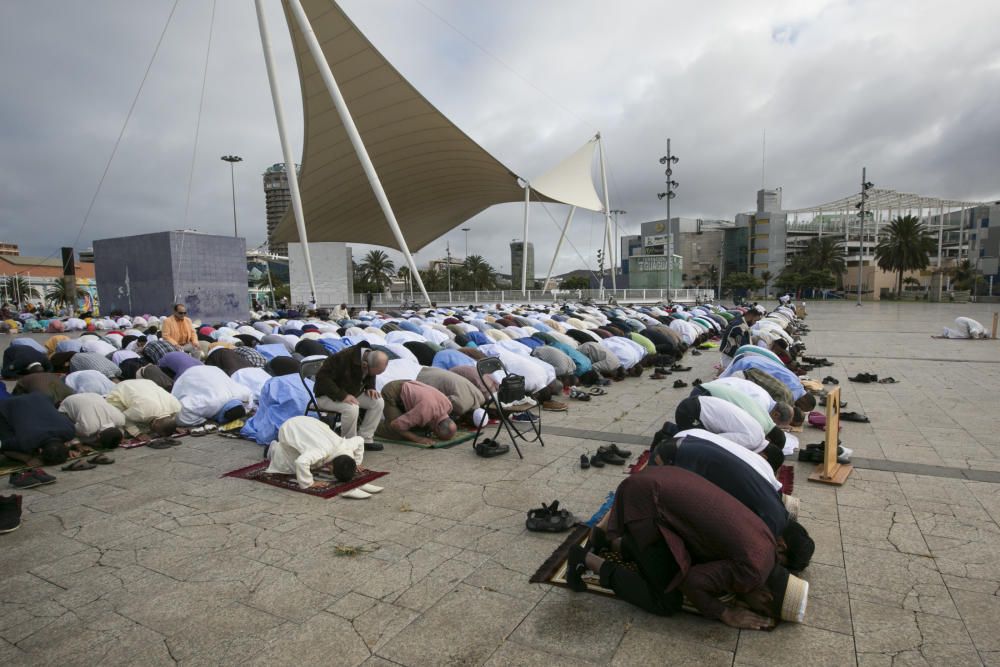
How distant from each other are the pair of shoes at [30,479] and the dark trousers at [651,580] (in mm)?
5272

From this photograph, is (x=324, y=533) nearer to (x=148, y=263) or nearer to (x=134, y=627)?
(x=134, y=627)

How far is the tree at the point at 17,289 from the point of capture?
178 feet

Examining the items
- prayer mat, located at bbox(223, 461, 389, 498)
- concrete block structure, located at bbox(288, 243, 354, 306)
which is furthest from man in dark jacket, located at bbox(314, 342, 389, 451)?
concrete block structure, located at bbox(288, 243, 354, 306)

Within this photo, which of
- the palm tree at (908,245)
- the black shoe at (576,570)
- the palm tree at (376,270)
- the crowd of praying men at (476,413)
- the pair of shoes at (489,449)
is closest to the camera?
the crowd of praying men at (476,413)

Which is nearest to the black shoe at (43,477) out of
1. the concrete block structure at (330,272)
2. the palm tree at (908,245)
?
the concrete block structure at (330,272)

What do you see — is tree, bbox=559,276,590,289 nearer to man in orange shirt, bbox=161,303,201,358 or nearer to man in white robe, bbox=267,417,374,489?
man in orange shirt, bbox=161,303,201,358

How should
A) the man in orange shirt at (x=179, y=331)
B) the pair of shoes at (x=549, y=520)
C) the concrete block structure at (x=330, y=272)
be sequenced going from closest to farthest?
the pair of shoes at (x=549, y=520) → the man in orange shirt at (x=179, y=331) → the concrete block structure at (x=330, y=272)

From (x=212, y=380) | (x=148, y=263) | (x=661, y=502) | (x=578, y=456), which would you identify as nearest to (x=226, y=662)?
(x=661, y=502)

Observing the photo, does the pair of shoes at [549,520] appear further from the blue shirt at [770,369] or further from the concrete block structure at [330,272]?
the concrete block structure at [330,272]

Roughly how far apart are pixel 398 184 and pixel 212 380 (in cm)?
3447

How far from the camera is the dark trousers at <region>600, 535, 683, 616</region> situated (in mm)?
2787

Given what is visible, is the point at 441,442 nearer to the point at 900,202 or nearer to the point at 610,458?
the point at 610,458

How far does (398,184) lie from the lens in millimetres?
39688

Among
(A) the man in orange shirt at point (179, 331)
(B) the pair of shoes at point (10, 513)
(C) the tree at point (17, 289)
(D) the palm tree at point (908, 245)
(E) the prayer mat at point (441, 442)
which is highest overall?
(D) the palm tree at point (908, 245)
